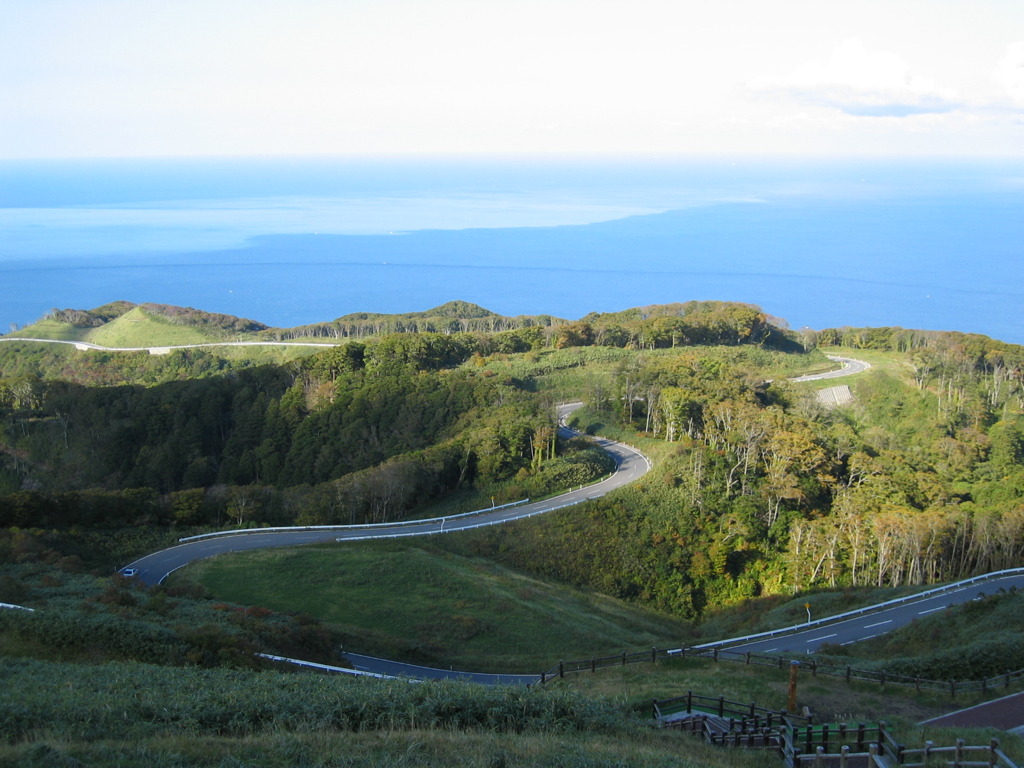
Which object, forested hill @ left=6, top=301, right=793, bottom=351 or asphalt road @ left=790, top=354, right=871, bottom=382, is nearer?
asphalt road @ left=790, top=354, right=871, bottom=382

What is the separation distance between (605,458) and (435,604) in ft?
45.9

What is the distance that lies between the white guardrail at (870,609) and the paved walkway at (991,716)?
7.17 metres

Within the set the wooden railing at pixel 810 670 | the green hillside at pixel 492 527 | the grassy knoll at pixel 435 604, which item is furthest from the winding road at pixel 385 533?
the wooden railing at pixel 810 670

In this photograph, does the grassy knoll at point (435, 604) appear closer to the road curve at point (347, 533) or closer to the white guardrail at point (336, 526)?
the road curve at point (347, 533)

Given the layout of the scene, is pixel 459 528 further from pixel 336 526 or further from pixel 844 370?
pixel 844 370

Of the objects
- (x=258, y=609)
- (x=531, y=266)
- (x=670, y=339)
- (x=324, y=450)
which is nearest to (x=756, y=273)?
(x=531, y=266)

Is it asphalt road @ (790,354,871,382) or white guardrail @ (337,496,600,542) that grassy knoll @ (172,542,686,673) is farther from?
asphalt road @ (790,354,871,382)

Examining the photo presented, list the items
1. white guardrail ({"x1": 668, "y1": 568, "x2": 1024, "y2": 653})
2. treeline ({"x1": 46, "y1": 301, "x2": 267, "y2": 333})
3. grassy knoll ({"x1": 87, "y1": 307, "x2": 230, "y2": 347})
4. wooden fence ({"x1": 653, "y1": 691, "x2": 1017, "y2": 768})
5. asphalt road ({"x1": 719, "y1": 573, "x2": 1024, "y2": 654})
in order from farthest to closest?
treeline ({"x1": 46, "y1": 301, "x2": 267, "y2": 333}), grassy knoll ({"x1": 87, "y1": 307, "x2": 230, "y2": 347}), white guardrail ({"x1": 668, "y1": 568, "x2": 1024, "y2": 653}), asphalt road ({"x1": 719, "y1": 573, "x2": 1024, "y2": 654}), wooden fence ({"x1": 653, "y1": 691, "x2": 1017, "y2": 768})

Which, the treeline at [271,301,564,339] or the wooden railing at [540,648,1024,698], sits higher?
the treeline at [271,301,564,339]

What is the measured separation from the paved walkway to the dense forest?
509 inches

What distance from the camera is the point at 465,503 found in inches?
1331

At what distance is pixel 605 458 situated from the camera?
1423 inches

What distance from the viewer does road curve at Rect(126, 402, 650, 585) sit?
27609 millimetres

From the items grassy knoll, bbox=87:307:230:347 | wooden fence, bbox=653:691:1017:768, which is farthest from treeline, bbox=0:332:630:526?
grassy knoll, bbox=87:307:230:347
